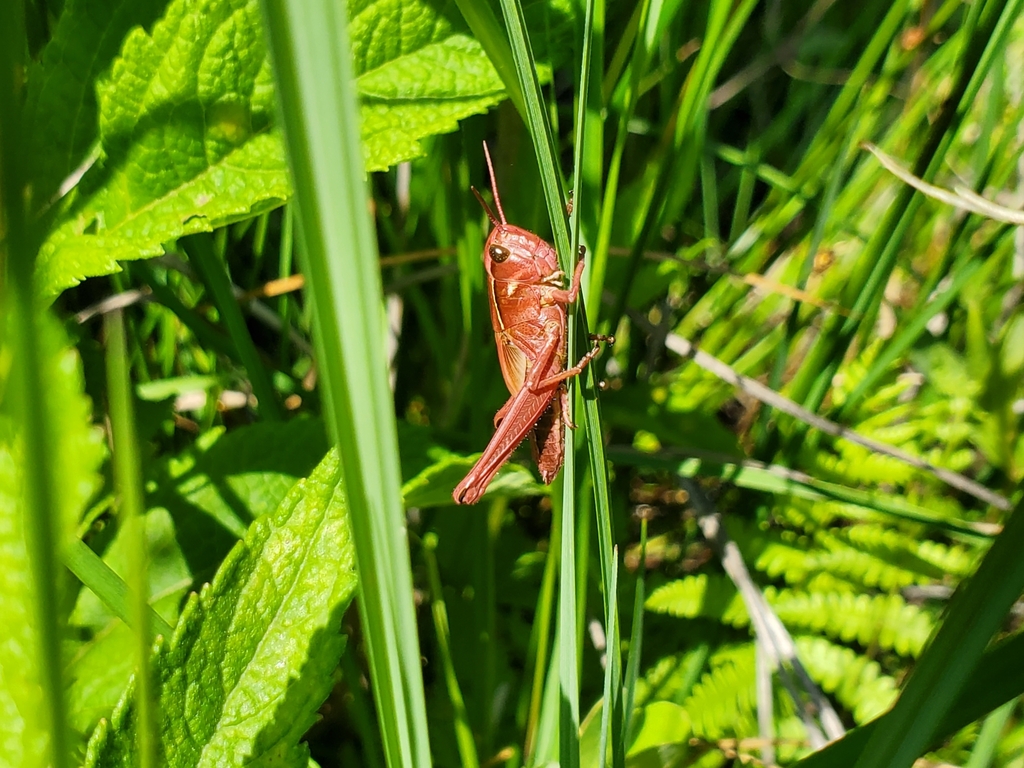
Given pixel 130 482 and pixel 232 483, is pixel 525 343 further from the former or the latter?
pixel 130 482

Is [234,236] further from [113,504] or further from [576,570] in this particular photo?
[576,570]

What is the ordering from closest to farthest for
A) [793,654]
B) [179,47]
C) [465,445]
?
[179,47], [793,654], [465,445]

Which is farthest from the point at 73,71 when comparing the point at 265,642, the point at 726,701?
the point at 726,701

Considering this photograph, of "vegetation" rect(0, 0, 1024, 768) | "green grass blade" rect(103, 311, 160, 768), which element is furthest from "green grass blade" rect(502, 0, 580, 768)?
"green grass blade" rect(103, 311, 160, 768)

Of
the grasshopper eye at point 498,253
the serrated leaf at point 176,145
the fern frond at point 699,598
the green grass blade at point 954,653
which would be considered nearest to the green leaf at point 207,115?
the serrated leaf at point 176,145

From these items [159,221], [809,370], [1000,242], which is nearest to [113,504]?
[159,221]

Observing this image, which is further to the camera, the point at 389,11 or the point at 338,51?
the point at 389,11
